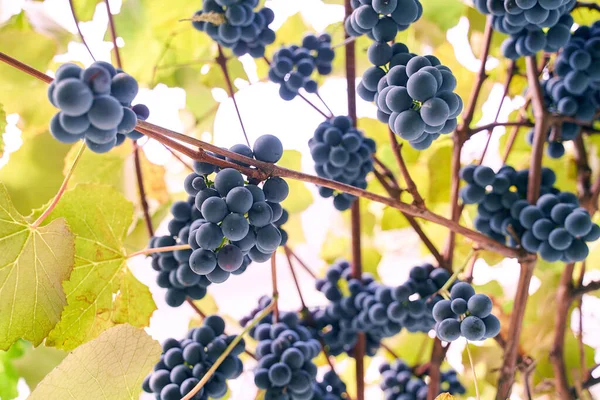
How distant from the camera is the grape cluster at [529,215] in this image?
1.76 ft

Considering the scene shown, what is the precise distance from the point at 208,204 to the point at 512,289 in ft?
2.59

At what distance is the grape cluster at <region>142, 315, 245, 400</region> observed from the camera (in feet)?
1.65

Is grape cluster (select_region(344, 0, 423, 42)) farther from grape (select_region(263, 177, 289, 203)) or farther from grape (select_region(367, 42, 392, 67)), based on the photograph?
grape (select_region(263, 177, 289, 203))

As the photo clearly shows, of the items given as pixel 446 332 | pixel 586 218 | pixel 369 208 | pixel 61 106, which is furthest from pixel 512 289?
pixel 61 106

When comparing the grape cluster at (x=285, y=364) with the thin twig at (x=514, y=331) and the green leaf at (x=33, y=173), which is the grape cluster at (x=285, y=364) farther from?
the green leaf at (x=33, y=173)

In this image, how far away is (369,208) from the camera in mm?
1023

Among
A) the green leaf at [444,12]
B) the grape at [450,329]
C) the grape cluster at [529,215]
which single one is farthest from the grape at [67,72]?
the green leaf at [444,12]

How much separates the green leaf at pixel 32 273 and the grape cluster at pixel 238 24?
0.26 m

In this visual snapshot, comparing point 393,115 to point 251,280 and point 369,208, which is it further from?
point 251,280

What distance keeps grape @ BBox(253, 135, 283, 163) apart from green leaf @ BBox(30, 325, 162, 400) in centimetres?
22

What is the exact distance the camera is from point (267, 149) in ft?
1.29

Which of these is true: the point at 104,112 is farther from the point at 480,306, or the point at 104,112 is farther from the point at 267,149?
the point at 480,306

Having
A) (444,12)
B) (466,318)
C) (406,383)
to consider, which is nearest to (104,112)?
(466,318)

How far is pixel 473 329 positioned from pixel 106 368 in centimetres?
33
